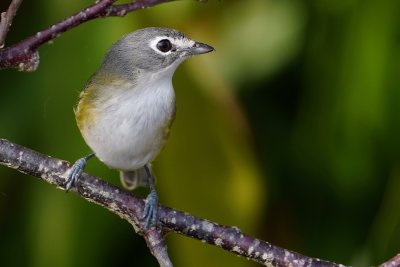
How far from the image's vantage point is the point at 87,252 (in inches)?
96.9

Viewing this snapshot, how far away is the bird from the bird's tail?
31 centimetres

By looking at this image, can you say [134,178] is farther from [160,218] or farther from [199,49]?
[160,218]

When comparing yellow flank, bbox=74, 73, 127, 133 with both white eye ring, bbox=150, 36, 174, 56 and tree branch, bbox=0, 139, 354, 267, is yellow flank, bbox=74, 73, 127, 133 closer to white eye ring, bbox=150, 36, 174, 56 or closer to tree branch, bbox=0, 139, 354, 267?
white eye ring, bbox=150, 36, 174, 56

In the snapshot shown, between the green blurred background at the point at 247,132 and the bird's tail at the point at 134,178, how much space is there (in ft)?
0.29

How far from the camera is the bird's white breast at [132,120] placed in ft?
6.17

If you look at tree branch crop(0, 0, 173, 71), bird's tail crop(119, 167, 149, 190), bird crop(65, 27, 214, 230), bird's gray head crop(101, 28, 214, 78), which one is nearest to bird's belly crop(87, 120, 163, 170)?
bird crop(65, 27, 214, 230)

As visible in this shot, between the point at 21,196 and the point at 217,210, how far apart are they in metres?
0.70

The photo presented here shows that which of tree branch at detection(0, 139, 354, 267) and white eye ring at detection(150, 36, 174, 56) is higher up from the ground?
white eye ring at detection(150, 36, 174, 56)

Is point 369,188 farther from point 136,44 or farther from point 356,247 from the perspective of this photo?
point 136,44

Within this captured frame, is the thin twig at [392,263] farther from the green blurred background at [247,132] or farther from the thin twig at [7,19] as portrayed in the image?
the green blurred background at [247,132]

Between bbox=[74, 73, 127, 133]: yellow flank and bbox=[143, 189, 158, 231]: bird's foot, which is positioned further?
bbox=[74, 73, 127, 133]: yellow flank

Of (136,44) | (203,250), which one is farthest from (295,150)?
(136,44)

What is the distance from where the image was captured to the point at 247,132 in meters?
2.36

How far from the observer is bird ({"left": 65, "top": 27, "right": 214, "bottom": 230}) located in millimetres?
1865
